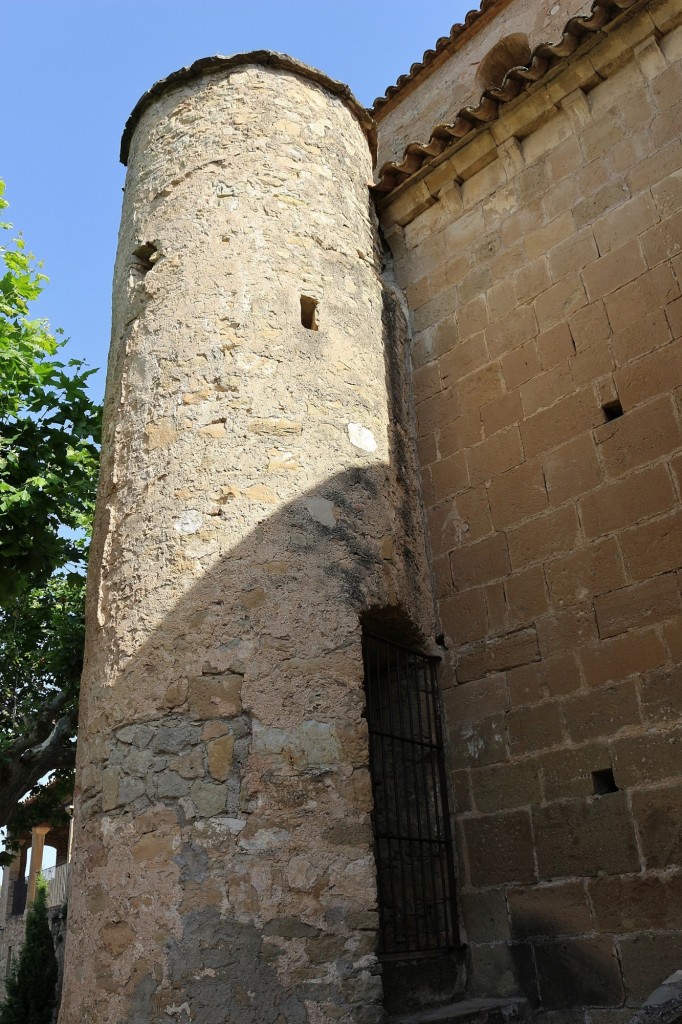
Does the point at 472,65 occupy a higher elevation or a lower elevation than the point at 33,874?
higher

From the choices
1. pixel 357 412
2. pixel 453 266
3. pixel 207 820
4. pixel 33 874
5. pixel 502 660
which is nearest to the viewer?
pixel 207 820

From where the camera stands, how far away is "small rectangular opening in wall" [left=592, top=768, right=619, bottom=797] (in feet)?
14.3

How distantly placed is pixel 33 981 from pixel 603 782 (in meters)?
15.0

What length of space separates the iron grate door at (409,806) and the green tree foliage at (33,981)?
1353 cm

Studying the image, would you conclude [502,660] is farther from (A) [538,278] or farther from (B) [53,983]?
(B) [53,983]

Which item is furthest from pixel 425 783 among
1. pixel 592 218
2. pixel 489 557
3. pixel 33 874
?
pixel 33 874

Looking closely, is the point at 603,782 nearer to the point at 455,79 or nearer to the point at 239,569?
the point at 239,569

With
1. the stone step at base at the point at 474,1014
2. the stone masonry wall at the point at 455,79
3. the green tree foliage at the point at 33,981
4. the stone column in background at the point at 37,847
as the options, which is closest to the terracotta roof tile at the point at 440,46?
the stone masonry wall at the point at 455,79

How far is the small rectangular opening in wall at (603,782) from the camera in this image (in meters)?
4.37

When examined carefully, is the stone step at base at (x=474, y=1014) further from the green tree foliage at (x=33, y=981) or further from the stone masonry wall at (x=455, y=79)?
the green tree foliage at (x=33, y=981)

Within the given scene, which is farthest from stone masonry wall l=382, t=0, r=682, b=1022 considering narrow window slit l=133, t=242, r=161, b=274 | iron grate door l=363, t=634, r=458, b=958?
narrow window slit l=133, t=242, r=161, b=274

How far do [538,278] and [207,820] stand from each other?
12.2ft

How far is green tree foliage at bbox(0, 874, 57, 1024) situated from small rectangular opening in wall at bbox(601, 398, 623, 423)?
50.0 ft

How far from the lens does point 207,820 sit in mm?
3980
